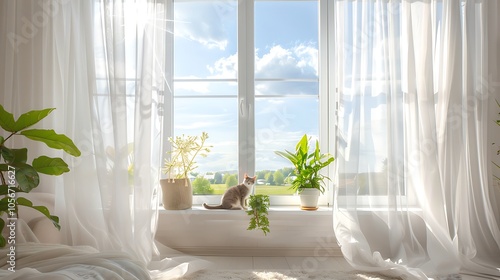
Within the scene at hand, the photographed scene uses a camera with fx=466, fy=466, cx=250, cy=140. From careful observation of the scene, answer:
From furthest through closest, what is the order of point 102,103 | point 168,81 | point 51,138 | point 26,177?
point 168,81, point 102,103, point 51,138, point 26,177

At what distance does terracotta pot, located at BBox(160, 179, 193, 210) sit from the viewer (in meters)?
3.21

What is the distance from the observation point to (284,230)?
323 centimetres

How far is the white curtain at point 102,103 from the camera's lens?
283 centimetres

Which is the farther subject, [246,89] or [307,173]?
[246,89]

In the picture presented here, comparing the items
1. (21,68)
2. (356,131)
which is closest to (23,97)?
(21,68)

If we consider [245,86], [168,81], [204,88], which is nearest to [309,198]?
[245,86]

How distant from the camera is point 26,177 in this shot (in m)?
1.83

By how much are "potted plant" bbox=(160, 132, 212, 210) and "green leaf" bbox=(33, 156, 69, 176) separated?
1200mm

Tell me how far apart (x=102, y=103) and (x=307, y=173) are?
1.45m

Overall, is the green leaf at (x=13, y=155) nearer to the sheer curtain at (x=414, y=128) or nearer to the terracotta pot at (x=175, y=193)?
the terracotta pot at (x=175, y=193)

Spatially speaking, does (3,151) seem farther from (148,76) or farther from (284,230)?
(284,230)

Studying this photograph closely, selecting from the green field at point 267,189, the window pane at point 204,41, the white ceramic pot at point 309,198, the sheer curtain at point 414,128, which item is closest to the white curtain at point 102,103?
the window pane at point 204,41

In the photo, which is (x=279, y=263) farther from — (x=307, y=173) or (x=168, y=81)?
(x=168, y=81)

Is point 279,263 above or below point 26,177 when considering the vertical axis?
below
